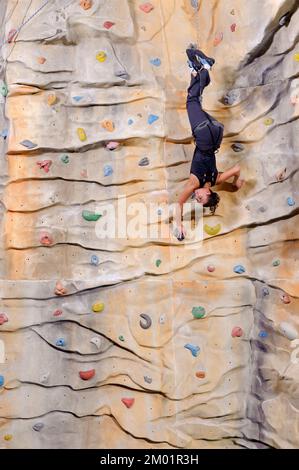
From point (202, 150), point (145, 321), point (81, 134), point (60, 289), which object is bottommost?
point (145, 321)

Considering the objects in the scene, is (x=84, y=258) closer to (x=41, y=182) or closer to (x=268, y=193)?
(x=41, y=182)

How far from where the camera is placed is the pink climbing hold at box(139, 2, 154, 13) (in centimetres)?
328

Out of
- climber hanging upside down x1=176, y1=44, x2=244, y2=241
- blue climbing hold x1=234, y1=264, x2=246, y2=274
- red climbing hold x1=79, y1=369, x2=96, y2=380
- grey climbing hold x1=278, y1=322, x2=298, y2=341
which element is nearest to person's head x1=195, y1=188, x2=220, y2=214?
climber hanging upside down x1=176, y1=44, x2=244, y2=241

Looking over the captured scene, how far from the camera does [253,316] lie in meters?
3.07

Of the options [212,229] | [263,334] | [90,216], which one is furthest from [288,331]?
[90,216]

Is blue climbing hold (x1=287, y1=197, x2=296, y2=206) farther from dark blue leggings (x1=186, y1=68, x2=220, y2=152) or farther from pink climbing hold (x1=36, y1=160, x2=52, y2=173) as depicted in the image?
pink climbing hold (x1=36, y1=160, x2=52, y2=173)

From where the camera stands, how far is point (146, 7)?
10.8 feet

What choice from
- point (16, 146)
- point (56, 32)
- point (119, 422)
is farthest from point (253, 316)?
point (56, 32)

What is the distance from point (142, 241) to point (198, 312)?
44cm

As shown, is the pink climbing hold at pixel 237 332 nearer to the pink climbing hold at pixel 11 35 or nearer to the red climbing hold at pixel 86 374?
the red climbing hold at pixel 86 374

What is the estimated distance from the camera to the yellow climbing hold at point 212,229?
3123mm

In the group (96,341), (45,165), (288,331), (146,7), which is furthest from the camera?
(146,7)

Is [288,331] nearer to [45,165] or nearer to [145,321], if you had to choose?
[145,321]

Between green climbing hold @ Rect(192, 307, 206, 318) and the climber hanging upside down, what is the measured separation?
350mm
